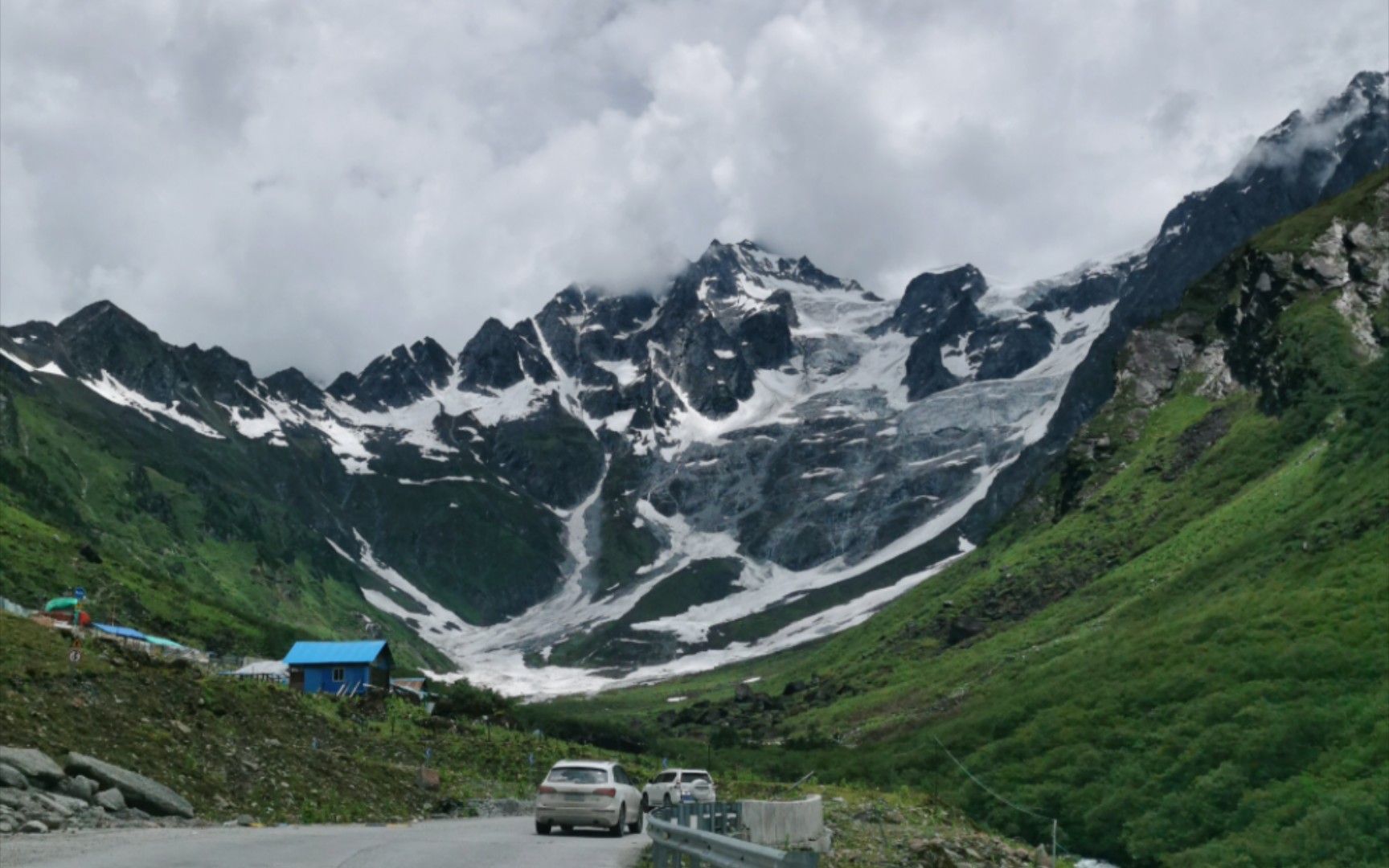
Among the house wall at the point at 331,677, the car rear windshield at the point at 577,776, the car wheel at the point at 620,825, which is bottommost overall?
the car wheel at the point at 620,825

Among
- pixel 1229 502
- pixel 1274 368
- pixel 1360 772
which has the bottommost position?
pixel 1360 772

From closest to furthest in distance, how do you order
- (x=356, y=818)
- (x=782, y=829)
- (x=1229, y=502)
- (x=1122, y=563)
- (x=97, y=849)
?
(x=97, y=849) → (x=782, y=829) → (x=356, y=818) → (x=1229, y=502) → (x=1122, y=563)

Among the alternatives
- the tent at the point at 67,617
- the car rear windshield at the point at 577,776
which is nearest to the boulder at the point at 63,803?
the car rear windshield at the point at 577,776

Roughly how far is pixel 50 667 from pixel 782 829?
863 inches

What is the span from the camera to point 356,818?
34.4m

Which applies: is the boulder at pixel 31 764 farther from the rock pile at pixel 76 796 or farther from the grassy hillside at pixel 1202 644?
the grassy hillside at pixel 1202 644

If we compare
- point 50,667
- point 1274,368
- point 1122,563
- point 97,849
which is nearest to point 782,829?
point 97,849

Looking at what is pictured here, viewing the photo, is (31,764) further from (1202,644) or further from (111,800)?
(1202,644)

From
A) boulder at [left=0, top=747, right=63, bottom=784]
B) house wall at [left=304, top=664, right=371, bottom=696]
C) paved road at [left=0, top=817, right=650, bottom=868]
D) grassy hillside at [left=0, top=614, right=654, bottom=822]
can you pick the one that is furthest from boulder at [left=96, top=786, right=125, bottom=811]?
house wall at [left=304, top=664, right=371, bottom=696]

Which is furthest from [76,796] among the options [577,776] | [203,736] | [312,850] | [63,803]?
[577,776]

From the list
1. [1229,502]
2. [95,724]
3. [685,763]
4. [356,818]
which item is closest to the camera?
[95,724]

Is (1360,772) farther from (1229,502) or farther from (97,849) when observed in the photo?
(1229,502)

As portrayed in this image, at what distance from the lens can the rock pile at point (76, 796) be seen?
2394cm

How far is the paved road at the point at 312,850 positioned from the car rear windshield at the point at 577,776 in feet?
7.01
